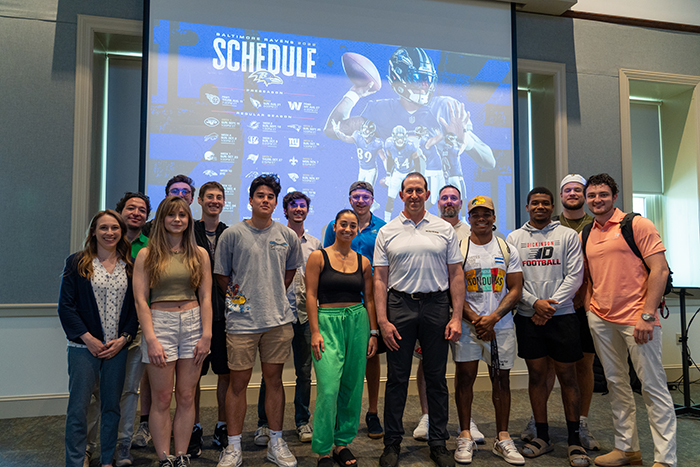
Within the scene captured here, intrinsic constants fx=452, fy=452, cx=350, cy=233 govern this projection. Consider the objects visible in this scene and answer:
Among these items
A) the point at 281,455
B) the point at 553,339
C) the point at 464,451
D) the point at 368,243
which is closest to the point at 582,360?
the point at 553,339

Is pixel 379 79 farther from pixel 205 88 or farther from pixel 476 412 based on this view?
pixel 476 412

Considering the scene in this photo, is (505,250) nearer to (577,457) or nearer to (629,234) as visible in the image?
(629,234)

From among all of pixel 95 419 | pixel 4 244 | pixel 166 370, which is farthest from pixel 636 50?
pixel 4 244

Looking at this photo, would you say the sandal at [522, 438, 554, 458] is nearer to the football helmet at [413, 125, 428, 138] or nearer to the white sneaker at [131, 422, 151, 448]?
the white sneaker at [131, 422, 151, 448]

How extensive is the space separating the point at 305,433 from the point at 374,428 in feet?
1.62

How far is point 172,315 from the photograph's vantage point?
249 cm

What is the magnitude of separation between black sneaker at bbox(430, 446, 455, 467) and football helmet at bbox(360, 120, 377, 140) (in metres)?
2.81

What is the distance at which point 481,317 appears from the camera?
2854 mm

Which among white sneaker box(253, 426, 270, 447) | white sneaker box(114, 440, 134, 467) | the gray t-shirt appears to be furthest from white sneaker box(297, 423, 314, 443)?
white sneaker box(114, 440, 134, 467)

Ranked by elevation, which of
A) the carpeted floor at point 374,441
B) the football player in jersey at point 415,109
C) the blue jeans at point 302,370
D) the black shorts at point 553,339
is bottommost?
the carpeted floor at point 374,441

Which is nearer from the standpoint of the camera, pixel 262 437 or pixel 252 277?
pixel 252 277

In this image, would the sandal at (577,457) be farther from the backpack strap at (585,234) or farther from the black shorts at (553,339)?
the backpack strap at (585,234)

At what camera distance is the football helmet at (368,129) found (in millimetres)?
4398

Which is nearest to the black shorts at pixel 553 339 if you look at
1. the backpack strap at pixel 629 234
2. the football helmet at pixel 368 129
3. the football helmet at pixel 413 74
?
the backpack strap at pixel 629 234
